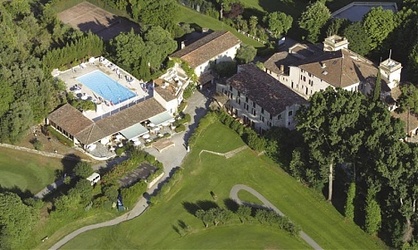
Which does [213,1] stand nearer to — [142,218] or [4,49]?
[4,49]

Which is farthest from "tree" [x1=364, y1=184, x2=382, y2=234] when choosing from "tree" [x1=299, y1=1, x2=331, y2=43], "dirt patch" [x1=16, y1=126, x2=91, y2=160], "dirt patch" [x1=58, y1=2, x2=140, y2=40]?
"dirt patch" [x1=58, y1=2, x2=140, y2=40]

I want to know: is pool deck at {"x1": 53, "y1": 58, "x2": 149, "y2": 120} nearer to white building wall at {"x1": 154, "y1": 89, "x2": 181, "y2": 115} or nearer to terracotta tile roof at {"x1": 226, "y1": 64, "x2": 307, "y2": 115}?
white building wall at {"x1": 154, "y1": 89, "x2": 181, "y2": 115}

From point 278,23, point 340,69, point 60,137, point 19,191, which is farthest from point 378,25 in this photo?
point 19,191

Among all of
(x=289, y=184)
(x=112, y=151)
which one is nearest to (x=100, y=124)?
(x=112, y=151)

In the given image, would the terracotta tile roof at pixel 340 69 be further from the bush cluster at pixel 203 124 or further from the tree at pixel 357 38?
the bush cluster at pixel 203 124

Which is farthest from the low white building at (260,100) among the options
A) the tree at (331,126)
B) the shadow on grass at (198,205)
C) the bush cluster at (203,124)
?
the shadow on grass at (198,205)

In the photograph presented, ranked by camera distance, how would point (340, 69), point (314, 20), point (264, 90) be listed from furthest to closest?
point (314, 20)
point (340, 69)
point (264, 90)

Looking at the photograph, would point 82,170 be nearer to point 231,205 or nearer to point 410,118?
point 231,205
